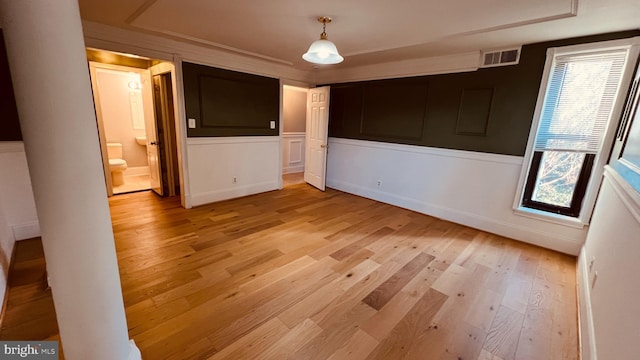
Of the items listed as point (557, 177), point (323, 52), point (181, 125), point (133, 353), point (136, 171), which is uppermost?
point (323, 52)

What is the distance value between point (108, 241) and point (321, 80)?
15.5ft

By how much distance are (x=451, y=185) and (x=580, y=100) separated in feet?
5.31

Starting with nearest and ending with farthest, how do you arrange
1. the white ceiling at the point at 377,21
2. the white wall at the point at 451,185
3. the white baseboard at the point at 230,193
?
the white ceiling at the point at 377,21 < the white wall at the point at 451,185 < the white baseboard at the point at 230,193

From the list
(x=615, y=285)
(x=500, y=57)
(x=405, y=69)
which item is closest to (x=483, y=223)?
(x=500, y=57)

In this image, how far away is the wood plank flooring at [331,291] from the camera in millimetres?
1654

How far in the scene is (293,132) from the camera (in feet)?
21.6

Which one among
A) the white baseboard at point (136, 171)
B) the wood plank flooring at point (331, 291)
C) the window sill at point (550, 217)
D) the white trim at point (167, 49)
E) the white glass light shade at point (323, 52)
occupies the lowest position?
the wood plank flooring at point (331, 291)

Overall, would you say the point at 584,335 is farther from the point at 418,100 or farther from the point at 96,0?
the point at 96,0

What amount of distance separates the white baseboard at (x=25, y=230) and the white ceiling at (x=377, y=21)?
2.29 m

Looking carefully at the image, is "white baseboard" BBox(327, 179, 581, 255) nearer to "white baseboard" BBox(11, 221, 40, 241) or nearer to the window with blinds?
the window with blinds

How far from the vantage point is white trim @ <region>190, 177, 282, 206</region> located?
4016 mm

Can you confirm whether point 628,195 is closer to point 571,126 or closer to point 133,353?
point 571,126

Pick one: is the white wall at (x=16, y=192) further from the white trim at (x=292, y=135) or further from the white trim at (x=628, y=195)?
the white trim at (x=628, y=195)

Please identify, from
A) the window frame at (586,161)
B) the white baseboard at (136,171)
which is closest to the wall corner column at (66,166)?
the window frame at (586,161)
